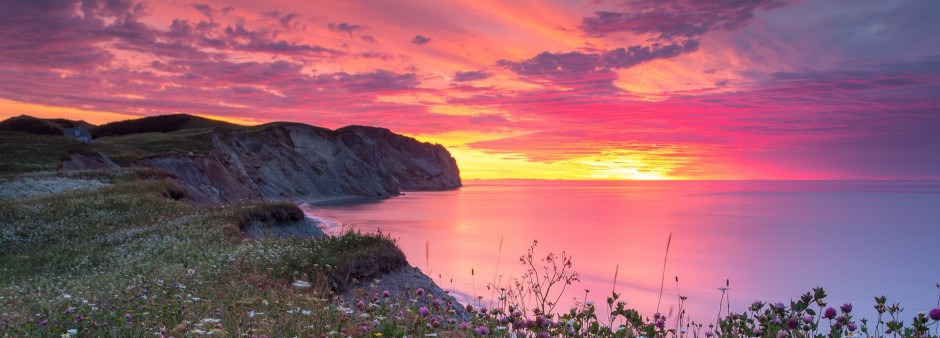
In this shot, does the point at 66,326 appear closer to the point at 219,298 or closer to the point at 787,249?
the point at 219,298

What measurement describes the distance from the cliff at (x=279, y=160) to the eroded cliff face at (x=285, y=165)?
0.13 metres

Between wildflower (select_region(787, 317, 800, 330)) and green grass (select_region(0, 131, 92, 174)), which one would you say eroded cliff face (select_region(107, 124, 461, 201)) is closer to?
green grass (select_region(0, 131, 92, 174))

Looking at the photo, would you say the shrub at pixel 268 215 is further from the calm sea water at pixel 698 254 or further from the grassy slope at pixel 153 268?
the calm sea water at pixel 698 254

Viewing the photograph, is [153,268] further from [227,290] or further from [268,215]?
[268,215]

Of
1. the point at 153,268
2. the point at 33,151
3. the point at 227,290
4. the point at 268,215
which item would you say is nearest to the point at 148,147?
the point at 33,151

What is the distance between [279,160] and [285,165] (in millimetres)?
1245

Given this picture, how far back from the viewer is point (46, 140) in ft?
194

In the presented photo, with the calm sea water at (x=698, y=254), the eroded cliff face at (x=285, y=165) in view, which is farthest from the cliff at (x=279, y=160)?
the calm sea water at (x=698, y=254)

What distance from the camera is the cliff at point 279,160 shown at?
63.2 m

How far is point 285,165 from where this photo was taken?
97.7 metres

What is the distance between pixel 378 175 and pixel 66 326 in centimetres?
12153

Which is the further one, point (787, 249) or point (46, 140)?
point (46, 140)

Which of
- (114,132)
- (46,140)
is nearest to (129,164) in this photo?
(46,140)

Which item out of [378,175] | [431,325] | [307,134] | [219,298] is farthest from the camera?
[378,175]
